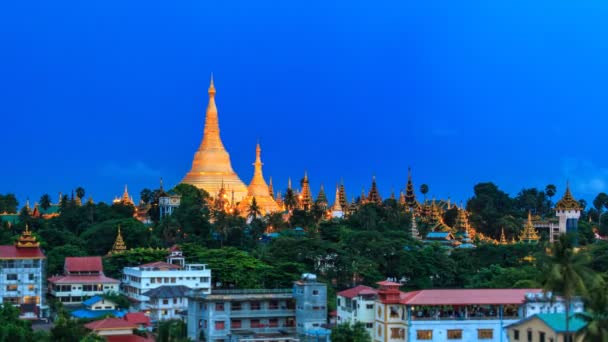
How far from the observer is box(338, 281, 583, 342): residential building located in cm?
5928

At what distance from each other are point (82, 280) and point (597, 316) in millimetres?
46681

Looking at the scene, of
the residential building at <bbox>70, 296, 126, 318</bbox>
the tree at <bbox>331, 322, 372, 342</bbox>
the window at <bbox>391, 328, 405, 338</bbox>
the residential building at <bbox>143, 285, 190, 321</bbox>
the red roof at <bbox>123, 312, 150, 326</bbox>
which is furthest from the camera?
the residential building at <bbox>143, 285, 190, 321</bbox>

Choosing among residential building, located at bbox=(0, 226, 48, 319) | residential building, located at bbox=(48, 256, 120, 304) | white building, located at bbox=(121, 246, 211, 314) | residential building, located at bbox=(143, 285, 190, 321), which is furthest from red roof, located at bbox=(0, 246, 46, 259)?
residential building, located at bbox=(143, 285, 190, 321)

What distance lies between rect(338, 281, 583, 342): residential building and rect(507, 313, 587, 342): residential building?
22.7 feet

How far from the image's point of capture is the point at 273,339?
209 ft

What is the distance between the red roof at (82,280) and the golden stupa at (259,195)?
40.9 metres

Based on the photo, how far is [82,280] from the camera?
267 ft

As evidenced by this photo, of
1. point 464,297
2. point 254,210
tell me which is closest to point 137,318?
point 464,297

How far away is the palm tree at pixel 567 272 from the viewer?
4381cm

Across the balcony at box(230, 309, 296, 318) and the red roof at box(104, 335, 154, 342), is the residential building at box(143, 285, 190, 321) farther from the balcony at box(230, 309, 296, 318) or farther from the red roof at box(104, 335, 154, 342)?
the red roof at box(104, 335, 154, 342)

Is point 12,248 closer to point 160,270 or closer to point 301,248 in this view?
point 160,270

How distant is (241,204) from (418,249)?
3533cm

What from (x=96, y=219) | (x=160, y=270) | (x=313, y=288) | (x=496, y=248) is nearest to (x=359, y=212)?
(x=496, y=248)

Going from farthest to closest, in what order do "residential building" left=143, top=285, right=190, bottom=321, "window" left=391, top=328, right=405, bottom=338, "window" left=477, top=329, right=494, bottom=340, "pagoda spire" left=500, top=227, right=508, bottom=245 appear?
"pagoda spire" left=500, top=227, right=508, bottom=245
"residential building" left=143, top=285, right=190, bottom=321
"window" left=391, top=328, right=405, bottom=338
"window" left=477, top=329, right=494, bottom=340
